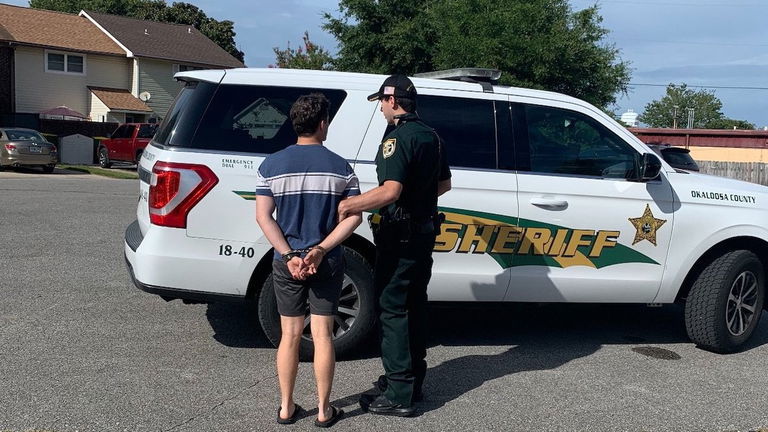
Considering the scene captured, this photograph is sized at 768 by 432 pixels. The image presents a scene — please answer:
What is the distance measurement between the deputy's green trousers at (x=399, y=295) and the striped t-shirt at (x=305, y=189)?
0.54 m

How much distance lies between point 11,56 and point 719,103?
255ft

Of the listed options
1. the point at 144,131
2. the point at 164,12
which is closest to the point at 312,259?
the point at 144,131

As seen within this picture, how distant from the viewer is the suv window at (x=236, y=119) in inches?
199

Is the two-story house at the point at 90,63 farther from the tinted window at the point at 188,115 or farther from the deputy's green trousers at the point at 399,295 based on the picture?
the deputy's green trousers at the point at 399,295

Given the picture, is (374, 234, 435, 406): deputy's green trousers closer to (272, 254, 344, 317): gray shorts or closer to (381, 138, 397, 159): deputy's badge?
(272, 254, 344, 317): gray shorts

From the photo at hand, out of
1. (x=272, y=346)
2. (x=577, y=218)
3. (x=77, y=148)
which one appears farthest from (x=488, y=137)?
(x=77, y=148)

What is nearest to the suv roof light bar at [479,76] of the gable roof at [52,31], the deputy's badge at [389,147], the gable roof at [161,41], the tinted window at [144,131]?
the deputy's badge at [389,147]

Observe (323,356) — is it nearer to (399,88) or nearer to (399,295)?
(399,295)

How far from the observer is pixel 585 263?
5.57 m

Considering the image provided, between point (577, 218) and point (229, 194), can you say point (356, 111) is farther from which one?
point (577, 218)

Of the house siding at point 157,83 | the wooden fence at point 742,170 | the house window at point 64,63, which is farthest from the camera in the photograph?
the house siding at point 157,83

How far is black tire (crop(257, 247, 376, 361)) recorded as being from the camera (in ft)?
16.8

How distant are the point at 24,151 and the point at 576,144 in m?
21.3

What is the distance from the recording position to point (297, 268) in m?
3.93
